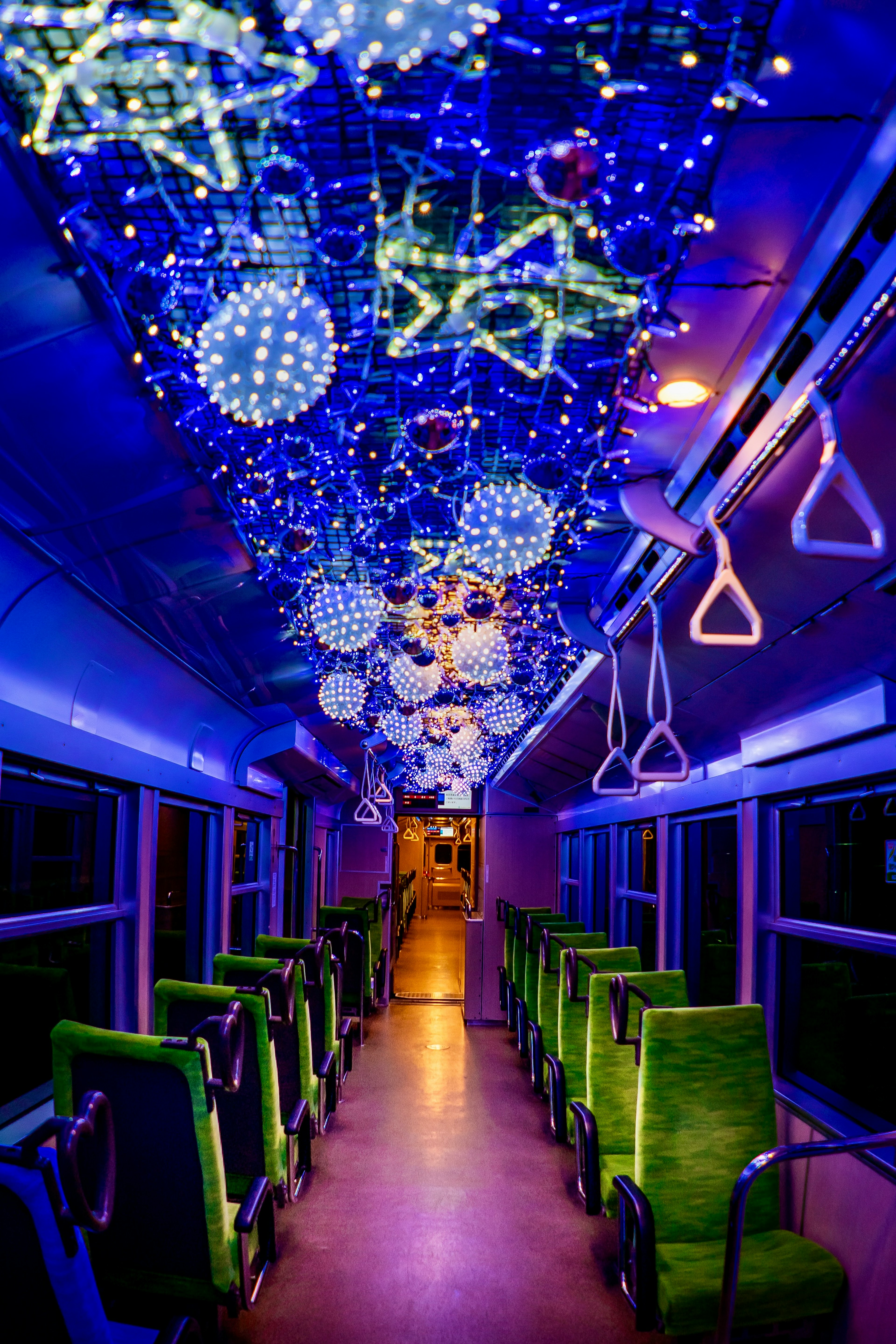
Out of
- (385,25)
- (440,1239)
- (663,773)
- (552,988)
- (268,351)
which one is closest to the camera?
(385,25)

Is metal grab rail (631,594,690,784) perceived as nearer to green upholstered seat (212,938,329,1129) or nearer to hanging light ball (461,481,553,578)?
hanging light ball (461,481,553,578)

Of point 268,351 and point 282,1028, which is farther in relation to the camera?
point 282,1028

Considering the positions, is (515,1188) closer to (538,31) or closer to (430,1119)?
(430,1119)

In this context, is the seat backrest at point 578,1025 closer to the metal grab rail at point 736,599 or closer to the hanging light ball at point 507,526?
the hanging light ball at point 507,526

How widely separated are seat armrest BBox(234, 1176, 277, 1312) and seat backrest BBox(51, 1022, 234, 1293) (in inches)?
5.1

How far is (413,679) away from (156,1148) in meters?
2.50

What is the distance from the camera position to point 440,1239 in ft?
14.6

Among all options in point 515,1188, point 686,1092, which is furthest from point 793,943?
point 515,1188

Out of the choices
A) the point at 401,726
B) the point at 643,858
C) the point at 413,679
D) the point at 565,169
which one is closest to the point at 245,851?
the point at 401,726

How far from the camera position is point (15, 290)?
1.67 metres

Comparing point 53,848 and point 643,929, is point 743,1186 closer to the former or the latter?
point 53,848

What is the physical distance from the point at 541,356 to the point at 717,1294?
2.84 meters

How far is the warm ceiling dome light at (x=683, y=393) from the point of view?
2.20 metres

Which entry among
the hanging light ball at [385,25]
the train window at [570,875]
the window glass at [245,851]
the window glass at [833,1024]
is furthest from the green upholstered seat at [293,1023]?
the train window at [570,875]
